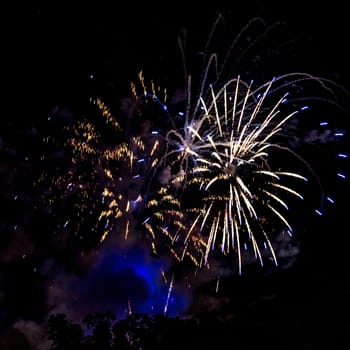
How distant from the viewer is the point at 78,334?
22.3 m

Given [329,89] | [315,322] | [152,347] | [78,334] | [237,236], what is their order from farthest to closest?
[78,334], [152,347], [315,322], [237,236], [329,89]

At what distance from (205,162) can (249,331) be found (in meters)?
7.55

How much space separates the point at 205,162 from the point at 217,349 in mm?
7506

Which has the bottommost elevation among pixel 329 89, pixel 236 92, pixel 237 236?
pixel 237 236

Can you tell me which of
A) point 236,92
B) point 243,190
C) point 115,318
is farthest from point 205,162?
point 115,318

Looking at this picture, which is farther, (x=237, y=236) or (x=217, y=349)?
(x=217, y=349)

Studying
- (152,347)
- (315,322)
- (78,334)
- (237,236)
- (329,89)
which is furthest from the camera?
(78,334)

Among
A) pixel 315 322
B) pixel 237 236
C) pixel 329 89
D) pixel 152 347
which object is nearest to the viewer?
pixel 329 89

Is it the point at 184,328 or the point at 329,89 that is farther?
the point at 184,328

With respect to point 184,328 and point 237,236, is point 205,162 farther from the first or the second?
point 184,328

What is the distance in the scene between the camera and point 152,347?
2030 cm

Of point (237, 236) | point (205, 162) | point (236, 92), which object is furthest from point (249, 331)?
point (236, 92)

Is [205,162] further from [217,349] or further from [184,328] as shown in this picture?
[184,328]

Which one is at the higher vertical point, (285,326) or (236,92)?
(236,92)
